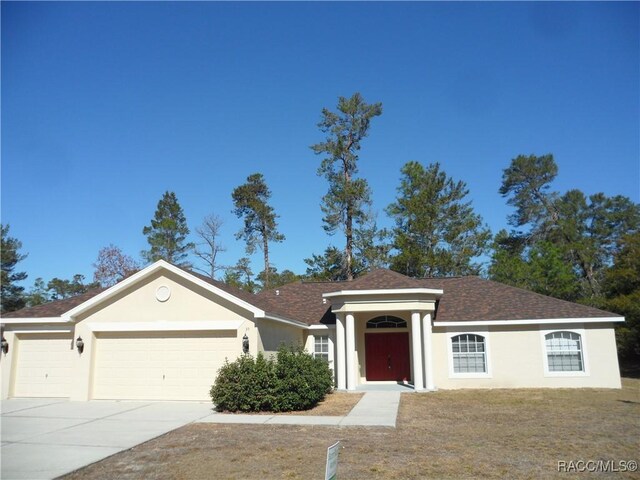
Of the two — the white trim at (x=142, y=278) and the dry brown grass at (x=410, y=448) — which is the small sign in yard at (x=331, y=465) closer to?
the dry brown grass at (x=410, y=448)

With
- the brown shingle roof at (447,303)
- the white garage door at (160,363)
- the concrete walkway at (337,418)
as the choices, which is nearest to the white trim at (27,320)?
the brown shingle roof at (447,303)

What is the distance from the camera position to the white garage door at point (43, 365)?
56.8 ft

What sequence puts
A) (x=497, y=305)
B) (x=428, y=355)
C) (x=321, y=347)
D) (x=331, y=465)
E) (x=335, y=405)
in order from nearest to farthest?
(x=331, y=465) → (x=335, y=405) → (x=428, y=355) → (x=497, y=305) → (x=321, y=347)

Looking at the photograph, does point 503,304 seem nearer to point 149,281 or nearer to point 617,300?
point 617,300

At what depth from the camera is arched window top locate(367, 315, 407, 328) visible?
70.7 feet

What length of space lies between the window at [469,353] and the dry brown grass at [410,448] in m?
6.28

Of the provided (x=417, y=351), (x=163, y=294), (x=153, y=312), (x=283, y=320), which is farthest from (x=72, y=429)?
(x=417, y=351)

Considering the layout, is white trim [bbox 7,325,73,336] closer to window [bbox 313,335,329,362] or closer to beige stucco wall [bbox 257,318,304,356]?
beige stucco wall [bbox 257,318,304,356]

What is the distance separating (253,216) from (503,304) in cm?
2774

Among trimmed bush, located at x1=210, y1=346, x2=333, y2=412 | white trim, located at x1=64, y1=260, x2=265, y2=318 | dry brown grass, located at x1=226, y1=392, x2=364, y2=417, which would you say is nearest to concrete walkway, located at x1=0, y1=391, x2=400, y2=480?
dry brown grass, located at x1=226, y1=392, x2=364, y2=417

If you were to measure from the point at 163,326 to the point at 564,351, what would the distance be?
15218 mm

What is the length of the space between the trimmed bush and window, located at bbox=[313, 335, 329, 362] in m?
6.45

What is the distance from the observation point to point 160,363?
52.5ft

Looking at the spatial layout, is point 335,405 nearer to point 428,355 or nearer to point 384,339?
point 428,355
